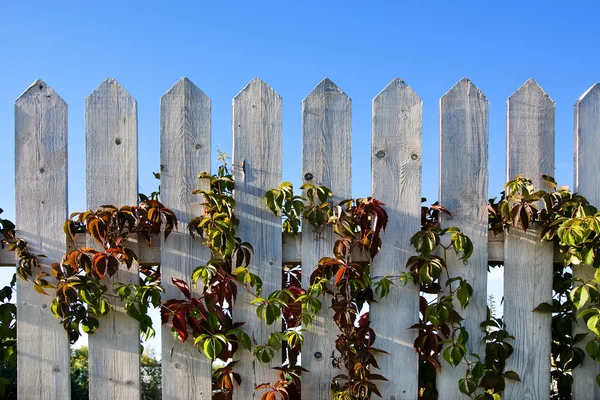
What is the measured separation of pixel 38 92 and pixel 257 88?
1.15 metres

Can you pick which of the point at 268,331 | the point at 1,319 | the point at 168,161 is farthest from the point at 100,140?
the point at 268,331

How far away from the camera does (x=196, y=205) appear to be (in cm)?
337

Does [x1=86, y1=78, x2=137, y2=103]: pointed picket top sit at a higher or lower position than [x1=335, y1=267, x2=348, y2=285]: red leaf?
higher

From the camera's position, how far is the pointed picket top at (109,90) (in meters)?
3.44

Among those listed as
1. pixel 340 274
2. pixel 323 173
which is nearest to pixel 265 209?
pixel 323 173

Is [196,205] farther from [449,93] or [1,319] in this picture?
[449,93]

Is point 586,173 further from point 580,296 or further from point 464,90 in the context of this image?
point 464,90

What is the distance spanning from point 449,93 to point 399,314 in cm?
118

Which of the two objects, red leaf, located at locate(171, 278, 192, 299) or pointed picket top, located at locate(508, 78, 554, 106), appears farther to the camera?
pointed picket top, located at locate(508, 78, 554, 106)

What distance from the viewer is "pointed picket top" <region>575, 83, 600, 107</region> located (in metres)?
3.56

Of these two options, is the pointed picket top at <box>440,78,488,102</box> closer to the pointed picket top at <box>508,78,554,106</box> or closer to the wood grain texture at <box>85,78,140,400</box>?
the pointed picket top at <box>508,78,554,106</box>

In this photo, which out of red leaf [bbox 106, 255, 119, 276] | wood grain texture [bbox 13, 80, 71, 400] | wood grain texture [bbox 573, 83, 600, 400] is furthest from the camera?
wood grain texture [bbox 573, 83, 600, 400]

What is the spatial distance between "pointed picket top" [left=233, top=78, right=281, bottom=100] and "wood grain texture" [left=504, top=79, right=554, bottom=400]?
1259 millimetres

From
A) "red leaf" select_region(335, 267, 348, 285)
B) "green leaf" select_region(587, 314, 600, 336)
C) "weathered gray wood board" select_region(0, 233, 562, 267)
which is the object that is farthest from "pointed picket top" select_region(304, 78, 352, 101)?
"green leaf" select_region(587, 314, 600, 336)
